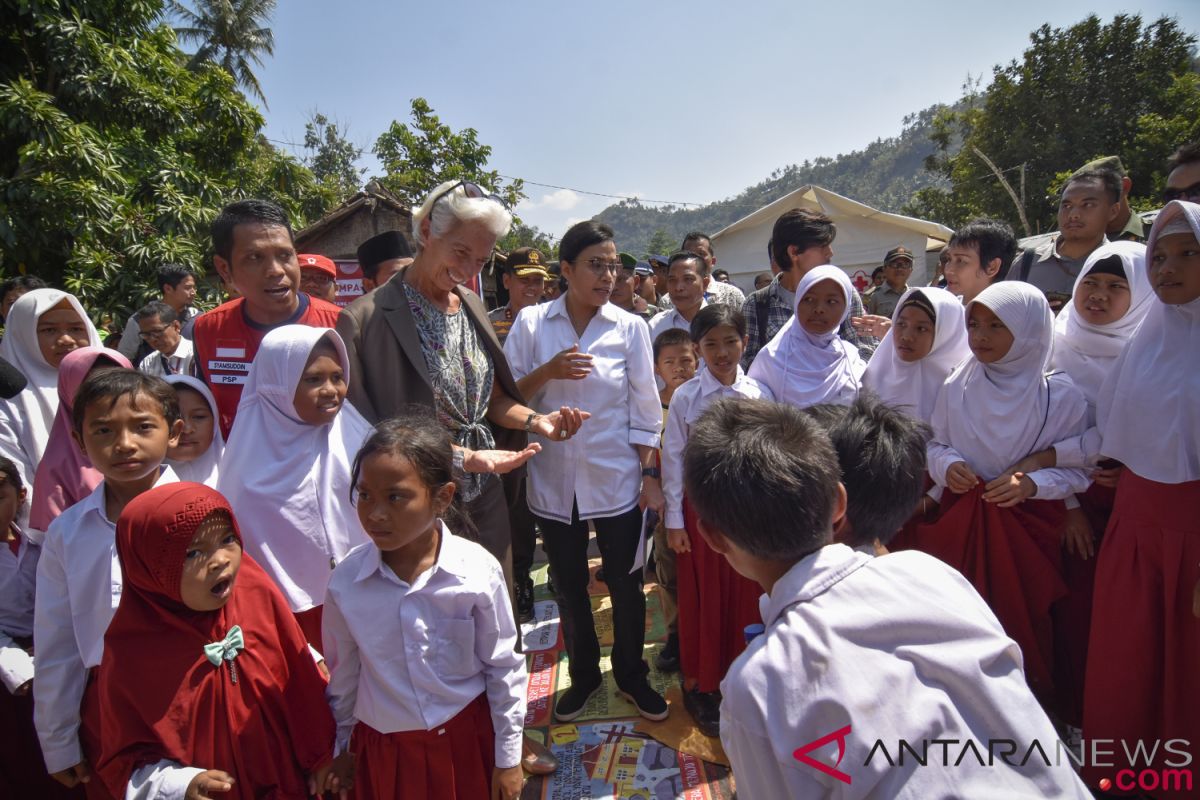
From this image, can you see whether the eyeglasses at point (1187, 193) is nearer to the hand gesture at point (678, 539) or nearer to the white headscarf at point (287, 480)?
the hand gesture at point (678, 539)

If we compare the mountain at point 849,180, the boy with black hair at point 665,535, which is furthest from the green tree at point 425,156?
the mountain at point 849,180

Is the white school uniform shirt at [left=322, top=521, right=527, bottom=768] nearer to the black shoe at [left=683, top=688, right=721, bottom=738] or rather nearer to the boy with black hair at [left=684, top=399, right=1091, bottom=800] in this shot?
the boy with black hair at [left=684, top=399, right=1091, bottom=800]

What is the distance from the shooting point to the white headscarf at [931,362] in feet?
8.94

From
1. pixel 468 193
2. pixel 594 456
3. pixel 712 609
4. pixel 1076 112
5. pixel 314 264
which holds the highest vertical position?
pixel 1076 112

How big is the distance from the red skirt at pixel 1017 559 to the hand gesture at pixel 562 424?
5.25 ft

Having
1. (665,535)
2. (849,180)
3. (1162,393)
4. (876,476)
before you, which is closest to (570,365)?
(665,535)

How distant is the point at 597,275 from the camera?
8.89 feet

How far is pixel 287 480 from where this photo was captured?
6.02 ft

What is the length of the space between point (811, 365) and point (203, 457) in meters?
2.56

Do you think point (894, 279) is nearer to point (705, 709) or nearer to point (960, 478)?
point (960, 478)

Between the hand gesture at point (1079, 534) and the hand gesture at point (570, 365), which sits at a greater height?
the hand gesture at point (570, 365)

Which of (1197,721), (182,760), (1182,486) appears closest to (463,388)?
(182,760)

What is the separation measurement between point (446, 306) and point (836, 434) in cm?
155

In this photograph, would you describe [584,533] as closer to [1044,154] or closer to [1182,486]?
[1182,486]
